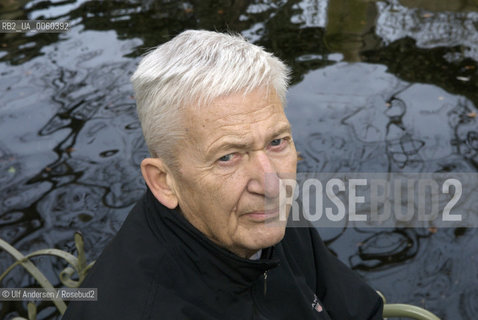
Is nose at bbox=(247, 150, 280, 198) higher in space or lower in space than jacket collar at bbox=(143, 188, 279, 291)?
higher

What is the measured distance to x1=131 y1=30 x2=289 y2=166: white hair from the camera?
Result: 1800mm

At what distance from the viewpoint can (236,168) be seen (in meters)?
1.91

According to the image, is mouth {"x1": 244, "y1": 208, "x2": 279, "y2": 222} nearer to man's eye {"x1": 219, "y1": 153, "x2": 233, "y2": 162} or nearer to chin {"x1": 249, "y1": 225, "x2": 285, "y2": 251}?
chin {"x1": 249, "y1": 225, "x2": 285, "y2": 251}

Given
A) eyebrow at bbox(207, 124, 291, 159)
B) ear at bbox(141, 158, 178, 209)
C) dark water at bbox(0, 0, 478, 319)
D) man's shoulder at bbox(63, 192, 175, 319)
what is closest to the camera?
man's shoulder at bbox(63, 192, 175, 319)

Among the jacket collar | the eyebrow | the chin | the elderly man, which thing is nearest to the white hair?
the elderly man

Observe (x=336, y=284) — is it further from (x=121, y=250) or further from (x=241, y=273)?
(x=121, y=250)

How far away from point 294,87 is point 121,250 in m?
4.29

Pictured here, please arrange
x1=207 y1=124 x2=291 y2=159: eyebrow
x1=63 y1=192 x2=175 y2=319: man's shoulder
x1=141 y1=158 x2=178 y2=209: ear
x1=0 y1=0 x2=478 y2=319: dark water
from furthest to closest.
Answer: x1=0 y1=0 x2=478 y2=319: dark water
x1=141 y1=158 x2=178 y2=209: ear
x1=207 y1=124 x2=291 y2=159: eyebrow
x1=63 y1=192 x2=175 y2=319: man's shoulder

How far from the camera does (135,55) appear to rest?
6.46 m

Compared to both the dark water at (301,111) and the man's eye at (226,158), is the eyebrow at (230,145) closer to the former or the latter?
the man's eye at (226,158)

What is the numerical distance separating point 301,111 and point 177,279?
3874 mm

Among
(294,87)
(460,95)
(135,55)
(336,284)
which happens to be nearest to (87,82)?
(135,55)

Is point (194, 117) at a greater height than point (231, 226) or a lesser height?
greater

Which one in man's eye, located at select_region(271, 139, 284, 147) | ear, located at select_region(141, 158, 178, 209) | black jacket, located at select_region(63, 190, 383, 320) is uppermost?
man's eye, located at select_region(271, 139, 284, 147)
